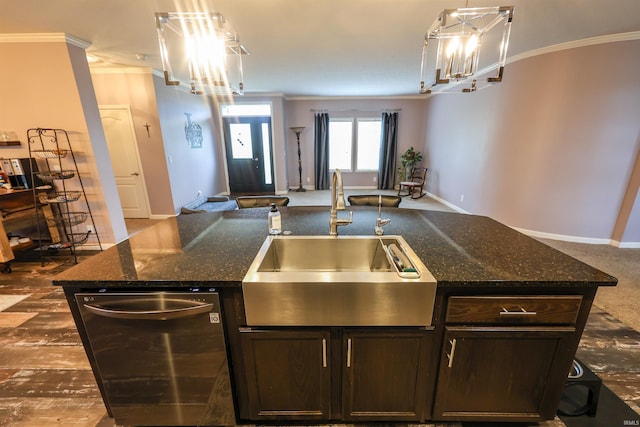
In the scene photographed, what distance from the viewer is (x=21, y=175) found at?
2.97 m

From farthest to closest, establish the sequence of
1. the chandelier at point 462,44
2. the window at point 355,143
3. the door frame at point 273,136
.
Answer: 1. the window at point 355,143
2. the door frame at point 273,136
3. the chandelier at point 462,44

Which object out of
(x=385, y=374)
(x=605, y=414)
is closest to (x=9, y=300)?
(x=385, y=374)

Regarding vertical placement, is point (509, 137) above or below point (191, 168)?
above

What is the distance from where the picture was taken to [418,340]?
3.68 ft

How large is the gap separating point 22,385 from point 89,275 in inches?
50.7

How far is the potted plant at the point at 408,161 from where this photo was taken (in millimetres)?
6793

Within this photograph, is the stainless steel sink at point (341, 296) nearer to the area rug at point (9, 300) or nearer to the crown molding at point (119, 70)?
the area rug at point (9, 300)

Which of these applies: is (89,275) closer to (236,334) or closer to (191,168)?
(236,334)

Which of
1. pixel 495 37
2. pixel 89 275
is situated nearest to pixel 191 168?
pixel 89 275

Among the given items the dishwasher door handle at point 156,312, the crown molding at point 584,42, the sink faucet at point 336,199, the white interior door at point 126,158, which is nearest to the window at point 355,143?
the crown molding at point 584,42

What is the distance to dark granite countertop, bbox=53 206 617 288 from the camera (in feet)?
3.41

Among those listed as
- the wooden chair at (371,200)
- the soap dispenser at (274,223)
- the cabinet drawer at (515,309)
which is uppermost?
the soap dispenser at (274,223)

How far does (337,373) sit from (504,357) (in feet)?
2.42

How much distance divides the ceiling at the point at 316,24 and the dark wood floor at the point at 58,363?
2622 millimetres
